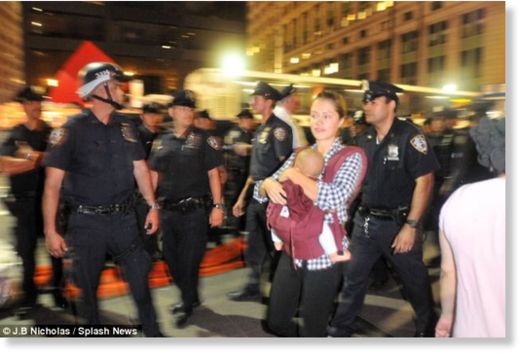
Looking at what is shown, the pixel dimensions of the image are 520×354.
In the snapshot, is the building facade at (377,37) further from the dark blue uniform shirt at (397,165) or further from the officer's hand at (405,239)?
the officer's hand at (405,239)

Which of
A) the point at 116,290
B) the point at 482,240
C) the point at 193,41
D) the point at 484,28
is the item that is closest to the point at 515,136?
the point at 484,28

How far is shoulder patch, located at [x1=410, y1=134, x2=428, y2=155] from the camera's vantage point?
2947 millimetres

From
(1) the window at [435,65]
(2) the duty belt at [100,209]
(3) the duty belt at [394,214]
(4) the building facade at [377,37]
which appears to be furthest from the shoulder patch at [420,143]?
(1) the window at [435,65]

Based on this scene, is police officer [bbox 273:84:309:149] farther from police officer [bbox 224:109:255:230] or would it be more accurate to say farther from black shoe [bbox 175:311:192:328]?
black shoe [bbox 175:311:192:328]

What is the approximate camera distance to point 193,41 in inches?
1276

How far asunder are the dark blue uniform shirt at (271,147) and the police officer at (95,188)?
1314 mm

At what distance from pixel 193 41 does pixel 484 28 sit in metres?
30.9

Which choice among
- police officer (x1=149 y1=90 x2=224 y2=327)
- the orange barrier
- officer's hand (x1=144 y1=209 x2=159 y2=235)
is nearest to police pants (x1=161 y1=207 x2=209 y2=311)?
police officer (x1=149 y1=90 x2=224 y2=327)

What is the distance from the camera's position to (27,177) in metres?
3.53

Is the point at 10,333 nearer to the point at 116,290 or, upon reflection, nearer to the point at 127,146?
the point at 116,290

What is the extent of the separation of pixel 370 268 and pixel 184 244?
146 cm

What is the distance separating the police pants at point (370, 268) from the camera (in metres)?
3.03

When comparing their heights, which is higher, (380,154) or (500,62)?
(500,62)

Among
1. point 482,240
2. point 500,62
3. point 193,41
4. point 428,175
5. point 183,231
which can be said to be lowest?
point 183,231
